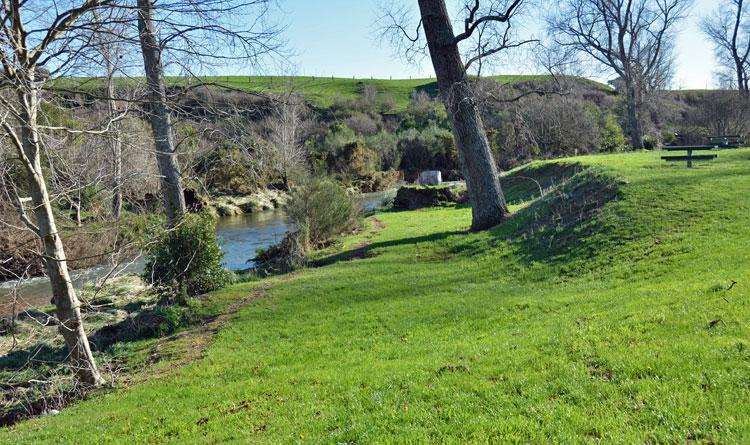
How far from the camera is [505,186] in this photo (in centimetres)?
2825

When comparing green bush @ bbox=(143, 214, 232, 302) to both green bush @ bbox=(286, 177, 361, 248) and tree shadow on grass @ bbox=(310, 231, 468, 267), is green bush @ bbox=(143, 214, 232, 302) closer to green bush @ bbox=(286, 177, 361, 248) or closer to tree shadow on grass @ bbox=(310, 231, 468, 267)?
tree shadow on grass @ bbox=(310, 231, 468, 267)

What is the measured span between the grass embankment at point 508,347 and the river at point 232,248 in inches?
113

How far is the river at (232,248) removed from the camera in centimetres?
1345

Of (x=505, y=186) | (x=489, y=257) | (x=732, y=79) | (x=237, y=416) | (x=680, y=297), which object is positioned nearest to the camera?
(x=237, y=416)

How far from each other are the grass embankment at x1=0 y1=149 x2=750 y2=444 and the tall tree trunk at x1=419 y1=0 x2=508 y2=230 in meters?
1.98

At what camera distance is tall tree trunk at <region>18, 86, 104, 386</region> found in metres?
6.74

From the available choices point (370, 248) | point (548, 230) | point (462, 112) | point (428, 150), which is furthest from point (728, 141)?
point (428, 150)

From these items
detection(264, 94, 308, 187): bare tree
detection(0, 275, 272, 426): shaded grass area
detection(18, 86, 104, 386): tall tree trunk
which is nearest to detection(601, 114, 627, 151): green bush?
detection(264, 94, 308, 187): bare tree

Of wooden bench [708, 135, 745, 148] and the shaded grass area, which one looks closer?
the shaded grass area

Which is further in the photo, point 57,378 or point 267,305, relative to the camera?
point 267,305

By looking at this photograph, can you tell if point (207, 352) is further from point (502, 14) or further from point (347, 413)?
point (502, 14)

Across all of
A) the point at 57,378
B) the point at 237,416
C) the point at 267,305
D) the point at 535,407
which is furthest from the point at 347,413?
the point at 267,305

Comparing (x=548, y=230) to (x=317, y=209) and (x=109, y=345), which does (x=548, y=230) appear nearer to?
(x=317, y=209)

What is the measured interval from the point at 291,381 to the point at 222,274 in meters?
7.98
